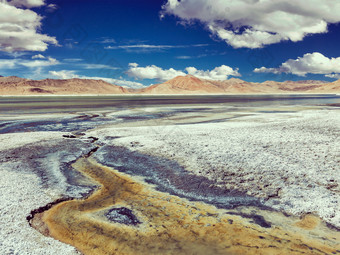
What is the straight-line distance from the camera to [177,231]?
5.57 metres

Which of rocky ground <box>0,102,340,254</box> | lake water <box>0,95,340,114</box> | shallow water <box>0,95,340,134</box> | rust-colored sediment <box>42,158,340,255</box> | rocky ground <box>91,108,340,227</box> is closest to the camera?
rust-colored sediment <box>42,158,340,255</box>

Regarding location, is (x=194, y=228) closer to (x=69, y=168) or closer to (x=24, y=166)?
(x=69, y=168)

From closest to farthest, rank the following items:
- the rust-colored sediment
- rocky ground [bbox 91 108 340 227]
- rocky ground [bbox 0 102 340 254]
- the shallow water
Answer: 1. the rust-colored sediment
2. rocky ground [bbox 0 102 340 254]
3. rocky ground [bbox 91 108 340 227]
4. the shallow water

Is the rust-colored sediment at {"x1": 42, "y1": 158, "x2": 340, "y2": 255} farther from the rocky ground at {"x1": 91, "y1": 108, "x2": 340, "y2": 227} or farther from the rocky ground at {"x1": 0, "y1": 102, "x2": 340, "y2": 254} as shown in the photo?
the rocky ground at {"x1": 91, "y1": 108, "x2": 340, "y2": 227}

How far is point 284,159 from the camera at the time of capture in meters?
9.71

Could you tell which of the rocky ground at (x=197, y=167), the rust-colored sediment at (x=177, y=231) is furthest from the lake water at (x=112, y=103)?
the rust-colored sediment at (x=177, y=231)

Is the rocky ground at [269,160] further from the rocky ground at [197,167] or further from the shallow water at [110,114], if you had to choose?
the shallow water at [110,114]

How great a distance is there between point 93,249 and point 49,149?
8.77 m

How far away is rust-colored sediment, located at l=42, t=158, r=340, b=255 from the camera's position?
4969 millimetres

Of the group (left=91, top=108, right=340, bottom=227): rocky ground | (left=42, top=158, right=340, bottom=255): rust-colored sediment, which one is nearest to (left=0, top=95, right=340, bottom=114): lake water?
(left=91, top=108, right=340, bottom=227): rocky ground

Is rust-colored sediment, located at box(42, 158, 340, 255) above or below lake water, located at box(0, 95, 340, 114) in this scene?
below

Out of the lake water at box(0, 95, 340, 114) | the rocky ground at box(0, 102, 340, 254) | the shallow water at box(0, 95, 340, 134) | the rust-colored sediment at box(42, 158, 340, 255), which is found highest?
the lake water at box(0, 95, 340, 114)

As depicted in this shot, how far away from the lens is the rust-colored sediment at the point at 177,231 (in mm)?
4969

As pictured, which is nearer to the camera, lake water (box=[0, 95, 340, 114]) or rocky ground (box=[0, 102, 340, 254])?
rocky ground (box=[0, 102, 340, 254])
